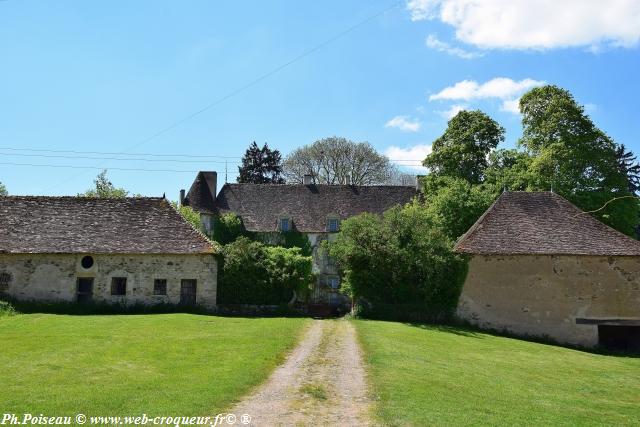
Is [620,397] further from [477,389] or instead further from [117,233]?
[117,233]

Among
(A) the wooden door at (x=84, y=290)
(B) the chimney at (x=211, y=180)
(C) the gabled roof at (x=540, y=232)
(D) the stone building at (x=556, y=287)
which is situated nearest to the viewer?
(D) the stone building at (x=556, y=287)

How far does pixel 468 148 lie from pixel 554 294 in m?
17.9

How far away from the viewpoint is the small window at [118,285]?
92.0 ft

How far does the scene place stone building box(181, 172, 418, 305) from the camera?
40.6 m

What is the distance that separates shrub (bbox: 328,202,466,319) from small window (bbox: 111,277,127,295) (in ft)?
35.8

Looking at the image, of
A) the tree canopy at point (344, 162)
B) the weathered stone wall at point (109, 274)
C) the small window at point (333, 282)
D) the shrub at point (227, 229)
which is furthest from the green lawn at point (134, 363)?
the tree canopy at point (344, 162)

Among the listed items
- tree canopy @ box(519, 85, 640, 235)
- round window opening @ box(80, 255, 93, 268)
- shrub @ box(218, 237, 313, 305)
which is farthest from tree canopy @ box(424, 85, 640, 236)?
round window opening @ box(80, 255, 93, 268)

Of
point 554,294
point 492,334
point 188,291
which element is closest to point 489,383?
point 492,334

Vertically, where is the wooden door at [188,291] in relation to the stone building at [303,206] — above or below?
below

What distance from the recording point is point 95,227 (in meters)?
30.0

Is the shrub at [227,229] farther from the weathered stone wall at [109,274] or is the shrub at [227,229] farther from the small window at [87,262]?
the small window at [87,262]

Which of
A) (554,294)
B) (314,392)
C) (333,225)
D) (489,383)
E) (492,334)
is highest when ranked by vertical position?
(333,225)

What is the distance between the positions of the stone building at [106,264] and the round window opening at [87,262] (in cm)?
5

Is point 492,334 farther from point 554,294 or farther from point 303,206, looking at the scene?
point 303,206
